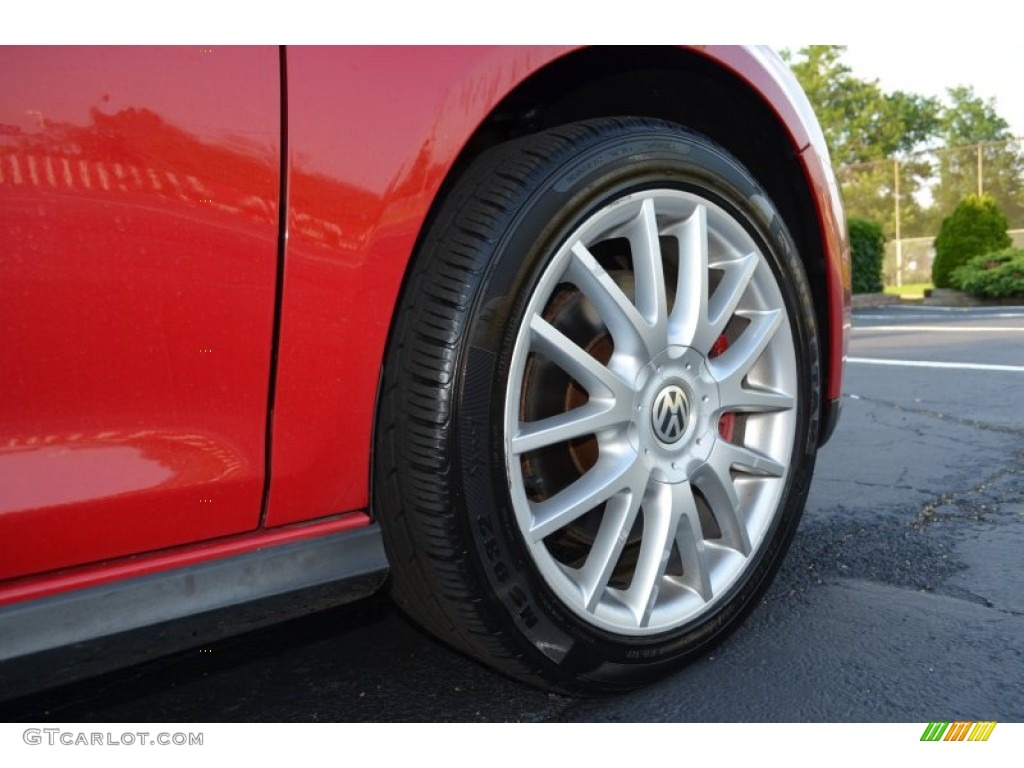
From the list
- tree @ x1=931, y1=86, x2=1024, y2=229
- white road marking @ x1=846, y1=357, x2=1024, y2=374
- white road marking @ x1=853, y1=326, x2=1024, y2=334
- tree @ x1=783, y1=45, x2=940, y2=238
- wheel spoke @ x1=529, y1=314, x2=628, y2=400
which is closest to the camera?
wheel spoke @ x1=529, y1=314, x2=628, y2=400

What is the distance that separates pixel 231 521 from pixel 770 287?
1084mm

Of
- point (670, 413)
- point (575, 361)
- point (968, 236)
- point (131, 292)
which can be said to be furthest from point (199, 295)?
point (968, 236)

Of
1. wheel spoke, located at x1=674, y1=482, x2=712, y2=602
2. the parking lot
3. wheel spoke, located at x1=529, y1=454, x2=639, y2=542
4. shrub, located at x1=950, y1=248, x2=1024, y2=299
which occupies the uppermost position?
shrub, located at x1=950, y1=248, x2=1024, y2=299

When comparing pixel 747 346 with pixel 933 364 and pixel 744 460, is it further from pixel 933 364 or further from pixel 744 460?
pixel 933 364

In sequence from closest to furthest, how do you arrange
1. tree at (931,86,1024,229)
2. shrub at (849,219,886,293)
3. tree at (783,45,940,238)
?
shrub at (849,219,886,293) → tree at (931,86,1024,229) → tree at (783,45,940,238)

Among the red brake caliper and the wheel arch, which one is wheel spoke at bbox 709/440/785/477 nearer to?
the red brake caliper

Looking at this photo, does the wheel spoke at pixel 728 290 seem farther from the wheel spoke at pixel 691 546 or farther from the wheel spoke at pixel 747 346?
the wheel spoke at pixel 691 546

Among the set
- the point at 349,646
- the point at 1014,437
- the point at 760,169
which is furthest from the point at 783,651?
the point at 1014,437

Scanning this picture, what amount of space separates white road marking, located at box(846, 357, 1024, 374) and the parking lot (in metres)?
2.94

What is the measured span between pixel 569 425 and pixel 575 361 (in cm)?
10

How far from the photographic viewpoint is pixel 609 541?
1.49 m

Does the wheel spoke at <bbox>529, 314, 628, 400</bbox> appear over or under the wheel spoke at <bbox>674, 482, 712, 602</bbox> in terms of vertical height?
over

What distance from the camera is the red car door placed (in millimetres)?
997
